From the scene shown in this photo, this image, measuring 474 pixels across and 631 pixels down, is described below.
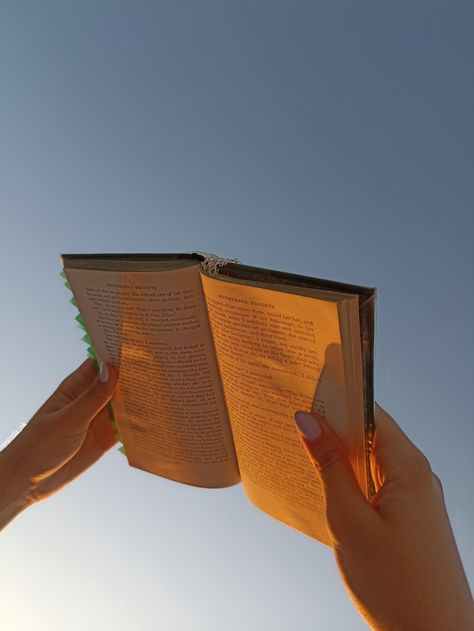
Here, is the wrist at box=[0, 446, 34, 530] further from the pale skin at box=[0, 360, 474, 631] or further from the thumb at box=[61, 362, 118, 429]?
the pale skin at box=[0, 360, 474, 631]

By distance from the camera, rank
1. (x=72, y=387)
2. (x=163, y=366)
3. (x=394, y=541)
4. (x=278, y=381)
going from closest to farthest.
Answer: (x=394, y=541)
(x=278, y=381)
(x=163, y=366)
(x=72, y=387)

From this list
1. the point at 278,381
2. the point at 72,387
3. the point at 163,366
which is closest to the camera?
the point at 278,381

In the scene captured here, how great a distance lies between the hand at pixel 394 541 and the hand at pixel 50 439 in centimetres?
44

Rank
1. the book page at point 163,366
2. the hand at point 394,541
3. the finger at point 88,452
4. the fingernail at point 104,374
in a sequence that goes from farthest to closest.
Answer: the finger at point 88,452, the fingernail at point 104,374, the book page at point 163,366, the hand at point 394,541

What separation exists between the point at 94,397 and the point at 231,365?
0.31 m

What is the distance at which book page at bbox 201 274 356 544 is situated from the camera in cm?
68

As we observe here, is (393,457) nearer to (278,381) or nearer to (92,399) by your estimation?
(278,381)

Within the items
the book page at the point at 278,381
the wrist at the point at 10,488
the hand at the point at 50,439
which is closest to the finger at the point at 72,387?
the hand at the point at 50,439

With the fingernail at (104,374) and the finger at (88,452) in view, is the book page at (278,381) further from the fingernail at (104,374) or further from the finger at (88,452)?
the finger at (88,452)

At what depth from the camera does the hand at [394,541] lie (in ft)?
2.02

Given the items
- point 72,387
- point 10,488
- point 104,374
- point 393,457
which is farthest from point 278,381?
point 10,488

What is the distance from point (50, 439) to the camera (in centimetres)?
97

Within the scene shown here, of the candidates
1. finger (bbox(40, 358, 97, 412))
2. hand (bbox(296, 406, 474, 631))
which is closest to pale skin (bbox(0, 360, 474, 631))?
hand (bbox(296, 406, 474, 631))

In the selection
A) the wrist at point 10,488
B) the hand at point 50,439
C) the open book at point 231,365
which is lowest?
the wrist at point 10,488
